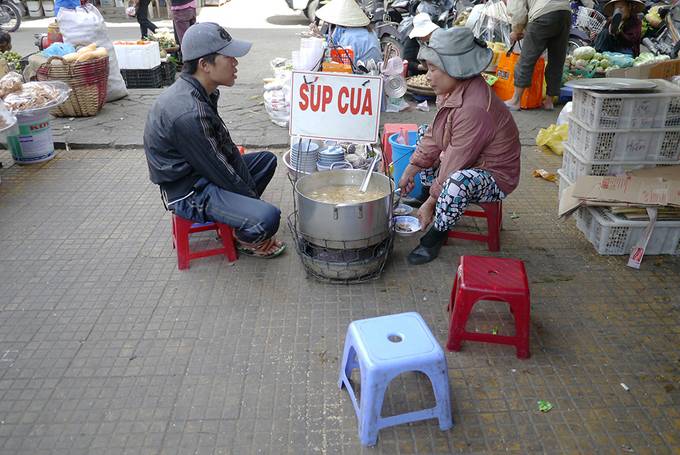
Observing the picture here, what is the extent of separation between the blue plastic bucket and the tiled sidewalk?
71 centimetres

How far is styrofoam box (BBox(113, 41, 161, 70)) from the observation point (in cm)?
792

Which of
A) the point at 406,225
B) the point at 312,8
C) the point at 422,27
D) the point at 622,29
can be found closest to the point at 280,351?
the point at 406,225

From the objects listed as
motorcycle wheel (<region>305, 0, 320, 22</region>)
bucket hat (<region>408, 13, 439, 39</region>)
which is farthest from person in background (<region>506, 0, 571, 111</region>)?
motorcycle wheel (<region>305, 0, 320, 22</region>)

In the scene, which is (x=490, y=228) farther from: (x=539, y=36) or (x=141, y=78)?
(x=141, y=78)

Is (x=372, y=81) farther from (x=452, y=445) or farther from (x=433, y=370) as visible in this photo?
(x=452, y=445)

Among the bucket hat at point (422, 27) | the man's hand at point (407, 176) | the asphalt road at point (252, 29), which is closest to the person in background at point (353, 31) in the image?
the bucket hat at point (422, 27)

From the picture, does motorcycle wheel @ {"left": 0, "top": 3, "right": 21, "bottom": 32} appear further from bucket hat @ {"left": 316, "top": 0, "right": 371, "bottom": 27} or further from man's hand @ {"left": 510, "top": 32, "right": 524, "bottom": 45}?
man's hand @ {"left": 510, "top": 32, "right": 524, "bottom": 45}

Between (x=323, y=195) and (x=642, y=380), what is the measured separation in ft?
6.59

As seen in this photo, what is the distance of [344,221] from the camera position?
10.2 ft

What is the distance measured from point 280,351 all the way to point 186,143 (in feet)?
4.34

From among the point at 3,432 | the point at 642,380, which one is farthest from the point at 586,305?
the point at 3,432

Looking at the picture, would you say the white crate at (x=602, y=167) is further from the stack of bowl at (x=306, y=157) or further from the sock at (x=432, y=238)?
the stack of bowl at (x=306, y=157)

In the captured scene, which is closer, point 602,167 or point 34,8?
point 602,167

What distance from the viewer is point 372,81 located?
3.25m
